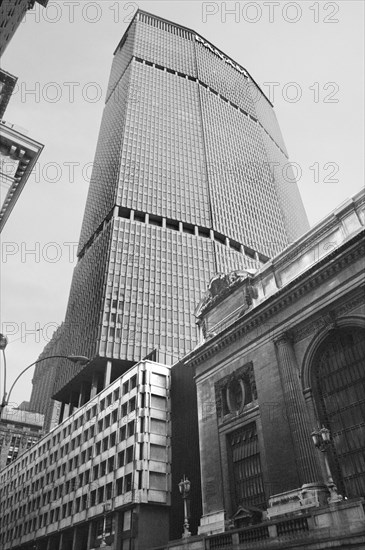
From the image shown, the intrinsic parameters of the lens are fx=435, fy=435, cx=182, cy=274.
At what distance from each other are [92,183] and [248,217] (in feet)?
147

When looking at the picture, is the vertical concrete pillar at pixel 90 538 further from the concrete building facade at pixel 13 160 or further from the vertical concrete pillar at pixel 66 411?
the vertical concrete pillar at pixel 66 411

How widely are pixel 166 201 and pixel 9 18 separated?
63.5m

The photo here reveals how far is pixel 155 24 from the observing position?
15562 centimetres

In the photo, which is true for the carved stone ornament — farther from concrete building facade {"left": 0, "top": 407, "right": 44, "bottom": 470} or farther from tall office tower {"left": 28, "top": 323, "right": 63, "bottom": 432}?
tall office tower {"left": 28, "top": 323, "right": 63, "bottom": 432}

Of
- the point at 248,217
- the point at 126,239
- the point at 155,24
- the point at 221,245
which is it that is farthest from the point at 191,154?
the point at 155,24

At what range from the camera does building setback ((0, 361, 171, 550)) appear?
136 feet

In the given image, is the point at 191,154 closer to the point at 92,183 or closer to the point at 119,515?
the point at 92,183

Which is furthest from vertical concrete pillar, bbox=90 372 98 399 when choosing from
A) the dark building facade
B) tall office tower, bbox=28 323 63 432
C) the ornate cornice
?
tall office tower, bbox=28 323 63 432

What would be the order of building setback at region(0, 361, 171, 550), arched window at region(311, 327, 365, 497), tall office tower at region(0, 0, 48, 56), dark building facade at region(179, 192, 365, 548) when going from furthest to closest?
building setback at region(0, 361, 171, 550) < tall office tower at region(0, 0, 48, 56) < dark building facade at region(179, 192, 365, 548) < arched window at region(311, 327, 365, 497)

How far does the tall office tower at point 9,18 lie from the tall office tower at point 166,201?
45366 mm

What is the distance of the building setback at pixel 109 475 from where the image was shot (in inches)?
1636

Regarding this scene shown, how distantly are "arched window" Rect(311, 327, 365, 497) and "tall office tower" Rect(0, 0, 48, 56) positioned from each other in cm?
3655

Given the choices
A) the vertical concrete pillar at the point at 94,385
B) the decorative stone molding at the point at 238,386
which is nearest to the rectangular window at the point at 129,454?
the decorative stone molding at the point at 238,386

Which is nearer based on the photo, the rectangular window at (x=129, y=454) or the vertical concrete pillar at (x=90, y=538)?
the rectangular window at (x=129, y=454)
